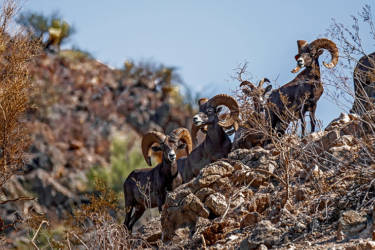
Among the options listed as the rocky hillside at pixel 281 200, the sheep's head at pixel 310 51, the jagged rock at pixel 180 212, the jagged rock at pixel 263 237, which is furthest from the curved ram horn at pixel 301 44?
the jagged rock at pixel 263 237

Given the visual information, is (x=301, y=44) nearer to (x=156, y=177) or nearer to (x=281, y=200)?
(x=156, y=177)

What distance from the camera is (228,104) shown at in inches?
575

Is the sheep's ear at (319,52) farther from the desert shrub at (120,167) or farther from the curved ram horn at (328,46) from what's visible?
the desert shrub at (120,167)

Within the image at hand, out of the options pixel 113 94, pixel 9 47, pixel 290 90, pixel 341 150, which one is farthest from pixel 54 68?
pixel 341 150

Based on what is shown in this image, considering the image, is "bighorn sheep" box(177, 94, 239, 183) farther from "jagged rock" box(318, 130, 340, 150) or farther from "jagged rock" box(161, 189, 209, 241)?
"jagged rock" box(161, 189, 209, 241)

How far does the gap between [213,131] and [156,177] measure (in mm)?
1468

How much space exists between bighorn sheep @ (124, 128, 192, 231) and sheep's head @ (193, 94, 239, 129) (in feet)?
2.74

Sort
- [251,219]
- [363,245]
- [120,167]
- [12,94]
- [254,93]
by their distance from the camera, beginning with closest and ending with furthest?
[363,245], [251,219], [254,93], [12,94], [120,167]

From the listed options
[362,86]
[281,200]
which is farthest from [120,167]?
[362,86]

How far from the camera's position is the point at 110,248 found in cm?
982

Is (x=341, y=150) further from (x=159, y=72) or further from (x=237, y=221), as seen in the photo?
(x=159, y=72)

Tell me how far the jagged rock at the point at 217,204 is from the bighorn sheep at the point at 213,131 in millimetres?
3786

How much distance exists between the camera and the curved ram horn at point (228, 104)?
14.4m

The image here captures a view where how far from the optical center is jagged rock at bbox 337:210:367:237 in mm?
8305
